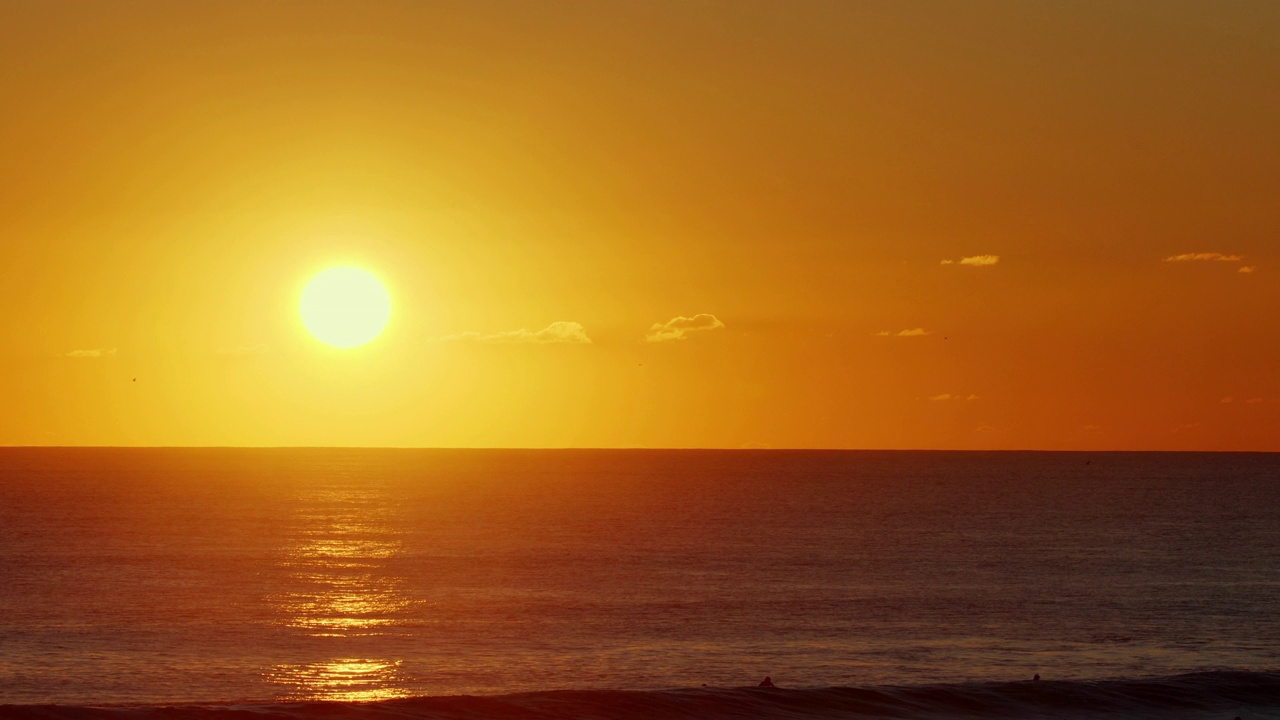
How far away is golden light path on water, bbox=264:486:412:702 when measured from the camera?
2367 inches

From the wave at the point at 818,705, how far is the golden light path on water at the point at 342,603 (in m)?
9.38

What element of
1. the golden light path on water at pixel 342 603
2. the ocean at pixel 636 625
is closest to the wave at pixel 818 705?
the ocean at pixel 636 625

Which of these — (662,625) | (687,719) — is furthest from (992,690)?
(662,625)

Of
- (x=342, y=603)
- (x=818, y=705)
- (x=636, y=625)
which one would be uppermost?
(x=342, y=603)

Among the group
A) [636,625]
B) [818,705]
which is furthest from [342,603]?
[818,705]

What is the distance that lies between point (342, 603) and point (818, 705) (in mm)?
59458

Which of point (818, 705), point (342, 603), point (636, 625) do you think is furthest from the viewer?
point (342, 603)

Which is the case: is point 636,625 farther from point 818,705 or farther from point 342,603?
point 818,705

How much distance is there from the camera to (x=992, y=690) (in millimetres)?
43688

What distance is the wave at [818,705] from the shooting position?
38.1 m

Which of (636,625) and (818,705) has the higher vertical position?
(636,625)

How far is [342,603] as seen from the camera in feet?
309

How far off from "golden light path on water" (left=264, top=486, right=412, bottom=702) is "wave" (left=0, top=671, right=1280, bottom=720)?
9.38 meters

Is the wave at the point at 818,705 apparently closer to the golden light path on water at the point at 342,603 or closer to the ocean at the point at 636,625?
the ocean at the point at 636,625
